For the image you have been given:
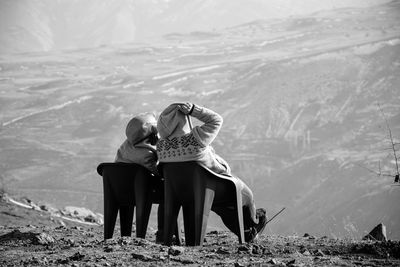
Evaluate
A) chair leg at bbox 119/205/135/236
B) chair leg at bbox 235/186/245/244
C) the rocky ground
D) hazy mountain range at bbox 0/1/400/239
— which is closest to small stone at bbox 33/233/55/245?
the rocky ground

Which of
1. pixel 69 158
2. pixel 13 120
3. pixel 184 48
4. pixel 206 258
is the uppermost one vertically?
pixel 184 48

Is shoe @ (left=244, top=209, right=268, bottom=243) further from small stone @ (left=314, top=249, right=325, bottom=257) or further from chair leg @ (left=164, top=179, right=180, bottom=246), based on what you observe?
small stone @ (left=314, top=249, right=325, bottom=257)

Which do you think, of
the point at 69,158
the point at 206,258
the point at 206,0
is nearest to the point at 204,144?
the point at 206,258

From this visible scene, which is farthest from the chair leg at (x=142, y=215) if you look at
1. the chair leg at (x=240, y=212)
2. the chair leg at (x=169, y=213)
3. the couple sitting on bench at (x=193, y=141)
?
the chair leg at (x=240, y=212)

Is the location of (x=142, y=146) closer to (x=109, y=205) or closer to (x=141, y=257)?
(x=109, y=205)

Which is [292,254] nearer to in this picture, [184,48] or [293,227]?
→ [293,227]

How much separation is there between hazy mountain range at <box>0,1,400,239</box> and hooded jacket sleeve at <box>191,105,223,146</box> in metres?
20.1

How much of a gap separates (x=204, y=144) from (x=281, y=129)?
4851 centimetres

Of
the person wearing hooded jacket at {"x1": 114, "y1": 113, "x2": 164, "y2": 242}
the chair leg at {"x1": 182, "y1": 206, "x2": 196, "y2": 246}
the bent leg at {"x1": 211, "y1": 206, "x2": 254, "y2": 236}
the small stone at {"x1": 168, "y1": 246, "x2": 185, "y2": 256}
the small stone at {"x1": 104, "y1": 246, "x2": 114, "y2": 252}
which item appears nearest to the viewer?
the small stone at {"x1": 168, "y1": 246, "x2": 185, "y2": 256}

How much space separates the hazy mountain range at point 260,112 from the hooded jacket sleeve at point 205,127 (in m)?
20.1

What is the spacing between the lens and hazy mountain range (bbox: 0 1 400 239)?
41.6m

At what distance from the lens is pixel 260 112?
59750 millimetres

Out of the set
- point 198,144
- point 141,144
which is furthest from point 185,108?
point 141,144

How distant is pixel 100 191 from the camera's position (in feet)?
150
